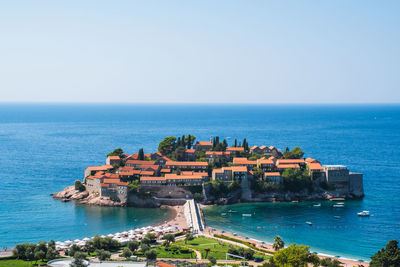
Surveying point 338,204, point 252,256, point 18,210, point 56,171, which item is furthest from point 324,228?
point 56,171

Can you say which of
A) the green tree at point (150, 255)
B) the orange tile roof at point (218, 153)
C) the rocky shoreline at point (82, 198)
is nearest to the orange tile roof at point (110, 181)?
the rocky shoreline at point (82, 198)

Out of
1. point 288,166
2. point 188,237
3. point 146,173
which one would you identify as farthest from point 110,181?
point 288,166

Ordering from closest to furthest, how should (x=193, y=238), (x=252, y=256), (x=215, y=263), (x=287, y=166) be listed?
(x=215, y=263), (x=252, y=256), (x=193, y=238), (x=287, y=166)

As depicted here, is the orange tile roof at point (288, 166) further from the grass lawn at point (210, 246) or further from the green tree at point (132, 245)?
the green tree at point (132, 245)

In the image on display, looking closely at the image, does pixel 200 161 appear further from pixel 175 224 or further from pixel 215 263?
pixel 215 263

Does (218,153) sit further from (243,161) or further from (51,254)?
(51,254)

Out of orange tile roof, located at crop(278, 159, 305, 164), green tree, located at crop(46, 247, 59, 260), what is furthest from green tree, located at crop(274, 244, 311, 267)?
orange tile roof, located at crop(278, 159, 305, 164)

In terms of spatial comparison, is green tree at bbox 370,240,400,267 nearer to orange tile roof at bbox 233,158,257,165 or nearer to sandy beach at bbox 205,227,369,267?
sandy beach at bbox 205,227,369,267
